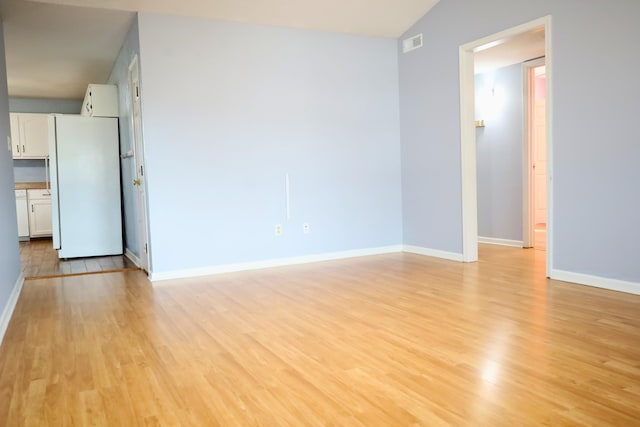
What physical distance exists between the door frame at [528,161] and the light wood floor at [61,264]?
15.0 ft

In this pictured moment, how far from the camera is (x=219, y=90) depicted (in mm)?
4738

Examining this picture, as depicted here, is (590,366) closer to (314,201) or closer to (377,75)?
(314,201)

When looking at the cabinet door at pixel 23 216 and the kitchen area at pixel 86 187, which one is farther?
the cabinet door at pixel 23 216

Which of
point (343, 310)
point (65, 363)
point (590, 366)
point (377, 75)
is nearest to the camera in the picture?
point (590, 366)

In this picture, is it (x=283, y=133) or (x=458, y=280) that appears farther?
(x=283, y=133)

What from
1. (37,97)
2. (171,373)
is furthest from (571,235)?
(37,97)

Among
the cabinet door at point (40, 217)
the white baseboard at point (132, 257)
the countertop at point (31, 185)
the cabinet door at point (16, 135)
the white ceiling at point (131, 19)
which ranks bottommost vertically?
the white baseboard at point (132, 257)

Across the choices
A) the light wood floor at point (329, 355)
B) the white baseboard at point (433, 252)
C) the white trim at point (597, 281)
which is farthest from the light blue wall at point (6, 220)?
the white trim at point (597, 281)

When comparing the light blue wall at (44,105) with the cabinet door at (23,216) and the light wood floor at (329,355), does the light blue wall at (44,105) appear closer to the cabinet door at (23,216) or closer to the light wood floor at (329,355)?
the cabinet door at (23,216)

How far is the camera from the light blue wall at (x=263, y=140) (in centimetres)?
454

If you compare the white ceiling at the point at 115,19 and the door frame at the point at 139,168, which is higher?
the white ceiling at the point at 115,19

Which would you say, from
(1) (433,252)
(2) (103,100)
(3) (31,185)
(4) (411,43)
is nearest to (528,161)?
(1) (433,252)

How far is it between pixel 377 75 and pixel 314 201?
1628mm

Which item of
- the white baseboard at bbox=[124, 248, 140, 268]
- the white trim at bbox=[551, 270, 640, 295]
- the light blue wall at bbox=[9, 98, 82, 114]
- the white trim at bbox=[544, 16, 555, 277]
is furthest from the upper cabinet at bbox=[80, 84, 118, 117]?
the white trim at bbox=[551, 270, 640, 295]
